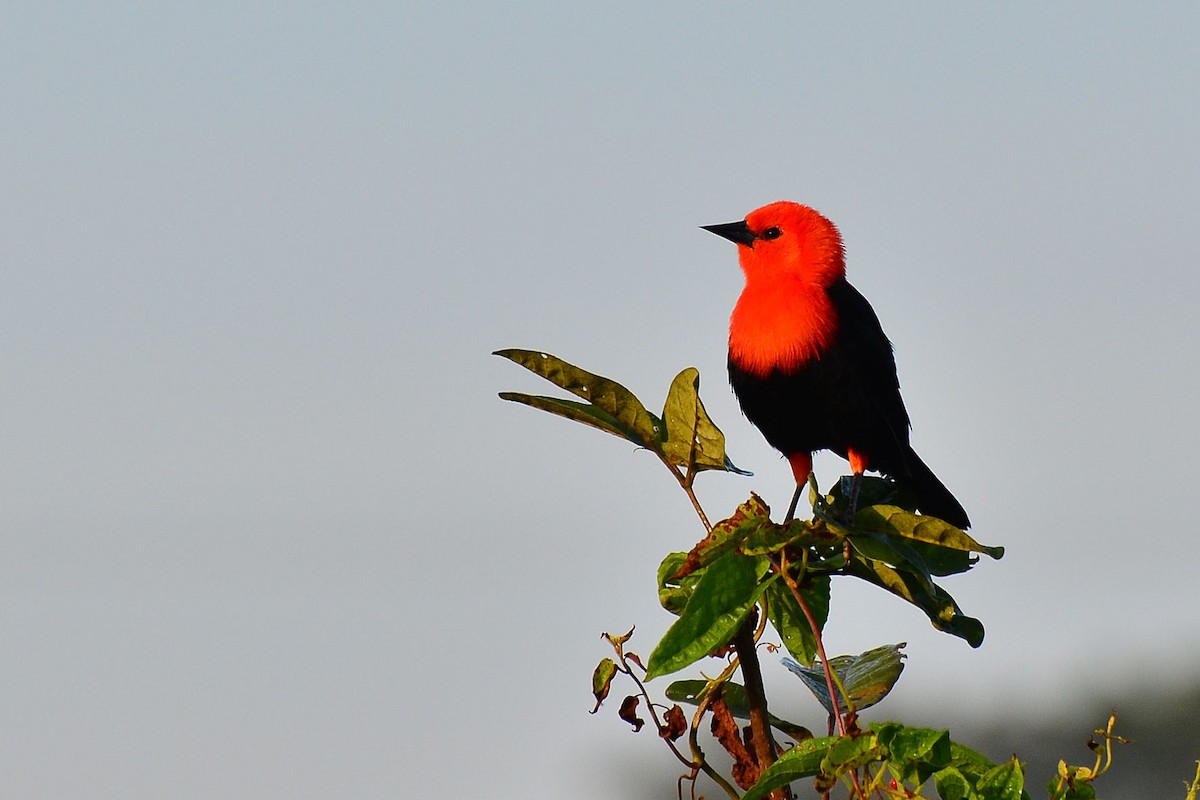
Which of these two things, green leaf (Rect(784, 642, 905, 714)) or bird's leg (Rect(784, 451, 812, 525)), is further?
bird's leg (Rect(784, 451, 812, 525))

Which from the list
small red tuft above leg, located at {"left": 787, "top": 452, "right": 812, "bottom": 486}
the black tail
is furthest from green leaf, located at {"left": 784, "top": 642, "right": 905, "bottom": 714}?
small red tuft above leg, located at {"left": 787, "top": 452, "right": 812, "bottom": 486}

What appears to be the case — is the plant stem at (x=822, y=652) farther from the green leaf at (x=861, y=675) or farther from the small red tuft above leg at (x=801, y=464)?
the small red tuft above leg at (x=801, y=464)

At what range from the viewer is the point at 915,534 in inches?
90.7

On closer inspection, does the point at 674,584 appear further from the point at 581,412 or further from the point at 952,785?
the point at 952,785

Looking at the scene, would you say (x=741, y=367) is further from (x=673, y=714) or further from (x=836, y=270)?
(x=673, y=714)

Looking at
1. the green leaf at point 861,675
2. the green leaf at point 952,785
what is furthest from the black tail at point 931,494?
the green leaf at point 952,785

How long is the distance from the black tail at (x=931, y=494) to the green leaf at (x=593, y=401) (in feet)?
Answer: 5.21

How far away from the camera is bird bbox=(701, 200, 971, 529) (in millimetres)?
4078

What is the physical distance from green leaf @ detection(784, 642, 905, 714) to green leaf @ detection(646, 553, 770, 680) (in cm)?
23

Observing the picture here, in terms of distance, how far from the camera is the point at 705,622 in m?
2.09

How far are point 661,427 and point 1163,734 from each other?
78.0 ft

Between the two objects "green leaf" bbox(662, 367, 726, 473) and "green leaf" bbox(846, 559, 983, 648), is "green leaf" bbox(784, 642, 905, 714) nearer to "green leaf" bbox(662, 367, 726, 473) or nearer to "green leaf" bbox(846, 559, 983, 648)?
"green leaf" bbox(846, 559, 983, 648)

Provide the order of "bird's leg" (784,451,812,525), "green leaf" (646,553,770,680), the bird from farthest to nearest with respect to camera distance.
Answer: "bird's leg" (784,451,812,525)
the bird
"green leaf" (646,553,770,680)

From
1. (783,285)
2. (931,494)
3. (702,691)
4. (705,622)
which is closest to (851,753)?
(705,622)
